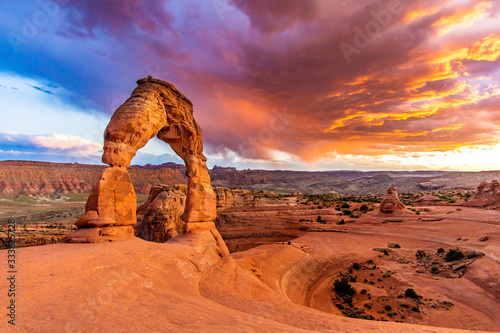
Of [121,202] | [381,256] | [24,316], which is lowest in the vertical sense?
[381,256]

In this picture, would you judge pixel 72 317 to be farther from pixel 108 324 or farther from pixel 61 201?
pixel 61 201

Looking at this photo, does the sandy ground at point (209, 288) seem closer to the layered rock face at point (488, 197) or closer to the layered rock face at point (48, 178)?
the layered rock face at point (488, 197)

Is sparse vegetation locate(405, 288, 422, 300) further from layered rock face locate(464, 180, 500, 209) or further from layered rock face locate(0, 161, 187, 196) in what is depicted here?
layered rock face locate(0, 161, 187, 196)

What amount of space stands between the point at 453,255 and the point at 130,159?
72.2 ft

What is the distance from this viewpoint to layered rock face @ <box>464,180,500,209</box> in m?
28.5

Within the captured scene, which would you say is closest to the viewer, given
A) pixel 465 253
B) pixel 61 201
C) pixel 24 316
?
pixel 24 316

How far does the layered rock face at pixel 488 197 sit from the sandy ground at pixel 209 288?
13.3 metres

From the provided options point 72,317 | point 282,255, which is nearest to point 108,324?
point 72,317

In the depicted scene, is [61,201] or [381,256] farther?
[61,201]

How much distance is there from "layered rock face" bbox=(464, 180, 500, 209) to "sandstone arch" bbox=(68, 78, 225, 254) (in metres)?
36.5

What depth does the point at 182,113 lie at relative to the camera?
1435 cm

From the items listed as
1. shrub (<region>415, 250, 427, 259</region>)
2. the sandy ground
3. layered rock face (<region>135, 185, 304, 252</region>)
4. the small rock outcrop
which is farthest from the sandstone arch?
shrub (<region>415, 250, 427, 259</region>)

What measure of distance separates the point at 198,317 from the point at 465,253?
20057 millimetres

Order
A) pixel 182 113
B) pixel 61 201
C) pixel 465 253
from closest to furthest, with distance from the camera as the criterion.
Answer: pixel 182 113 < pixel 465 253 < pixel 61 201
